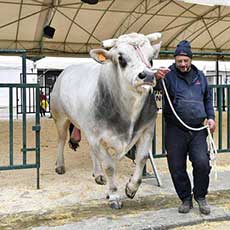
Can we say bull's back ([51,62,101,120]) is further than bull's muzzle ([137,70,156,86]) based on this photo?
Yes

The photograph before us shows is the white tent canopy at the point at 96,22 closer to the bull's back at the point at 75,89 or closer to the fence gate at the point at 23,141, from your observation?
the fence gate at the point at 23,141

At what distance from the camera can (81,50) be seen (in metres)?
15.7

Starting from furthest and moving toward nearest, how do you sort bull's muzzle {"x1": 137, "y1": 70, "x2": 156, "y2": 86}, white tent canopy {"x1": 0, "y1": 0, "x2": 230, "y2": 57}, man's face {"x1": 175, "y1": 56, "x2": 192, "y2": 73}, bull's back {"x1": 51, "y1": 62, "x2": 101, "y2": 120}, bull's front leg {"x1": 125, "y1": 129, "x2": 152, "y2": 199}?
white tent canopy {"x1": 0, "y1": 0, "x2": 230, "y2": 57}
bull's back {"x1": 51, "y1": 62, "x2": 101, "y2": 120}
bull's front leg {"x1": 125, "y1": 129, "x2": 152, "y2": 199}
man's face {"x1": 175, "y1": 56, "x2": 192, "y2": 73}
bull's muzzle {"x1": 137, "y1": 70, "x2": 156, "y2": 86}

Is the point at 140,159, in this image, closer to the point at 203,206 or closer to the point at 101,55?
the point at 203,206

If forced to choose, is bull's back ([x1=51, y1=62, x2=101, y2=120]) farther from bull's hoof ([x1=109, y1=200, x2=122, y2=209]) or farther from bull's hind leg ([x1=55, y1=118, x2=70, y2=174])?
bull's hoof ([x1=109, y1=200, x2=122, y2=209])

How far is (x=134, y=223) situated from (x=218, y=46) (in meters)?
15.1

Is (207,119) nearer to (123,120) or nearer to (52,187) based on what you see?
(123,120)

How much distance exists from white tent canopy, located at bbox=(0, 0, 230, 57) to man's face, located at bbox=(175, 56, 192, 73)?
28.3 feet

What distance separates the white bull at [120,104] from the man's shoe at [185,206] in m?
0.44

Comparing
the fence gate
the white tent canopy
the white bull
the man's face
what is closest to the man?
the man's face

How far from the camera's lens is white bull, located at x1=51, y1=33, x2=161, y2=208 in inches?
128

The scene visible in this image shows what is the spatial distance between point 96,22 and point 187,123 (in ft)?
34.3

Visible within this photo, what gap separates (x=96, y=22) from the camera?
13531 mm

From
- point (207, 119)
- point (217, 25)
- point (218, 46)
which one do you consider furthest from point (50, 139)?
point (218, 46)
